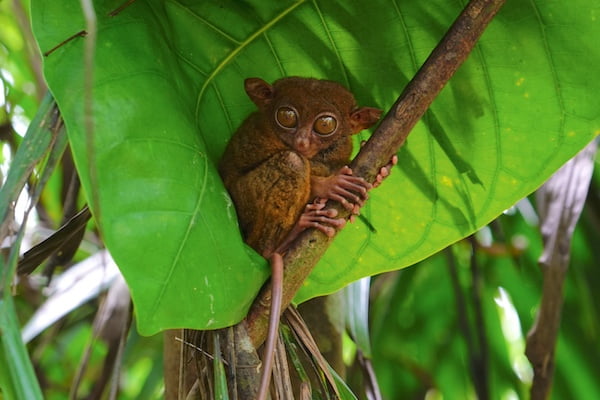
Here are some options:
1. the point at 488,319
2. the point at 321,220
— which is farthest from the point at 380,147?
the point at 488,319

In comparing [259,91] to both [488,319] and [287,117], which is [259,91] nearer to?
[287,117]

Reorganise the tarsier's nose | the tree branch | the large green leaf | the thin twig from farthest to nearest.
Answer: the tree branch
the tarsier's nose
the large green leaf
the thin twig

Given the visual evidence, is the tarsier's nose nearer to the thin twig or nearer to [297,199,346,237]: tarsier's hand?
[297,199,346,237]: tarsier's hand

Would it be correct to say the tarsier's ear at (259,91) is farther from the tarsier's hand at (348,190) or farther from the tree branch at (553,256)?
the tree branch at (553,256)

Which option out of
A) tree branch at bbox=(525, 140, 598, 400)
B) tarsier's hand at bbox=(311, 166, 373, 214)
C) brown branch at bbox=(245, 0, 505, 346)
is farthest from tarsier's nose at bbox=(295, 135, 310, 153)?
tree branch at bbox=(525, 140, 598, 400)

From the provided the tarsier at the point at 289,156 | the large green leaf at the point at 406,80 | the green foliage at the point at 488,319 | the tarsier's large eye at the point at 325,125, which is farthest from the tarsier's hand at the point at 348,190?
the green foliage at the point at 488,319

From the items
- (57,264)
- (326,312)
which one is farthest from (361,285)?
(57,264)

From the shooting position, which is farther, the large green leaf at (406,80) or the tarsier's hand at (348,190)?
the large green leaf at (406,80)
